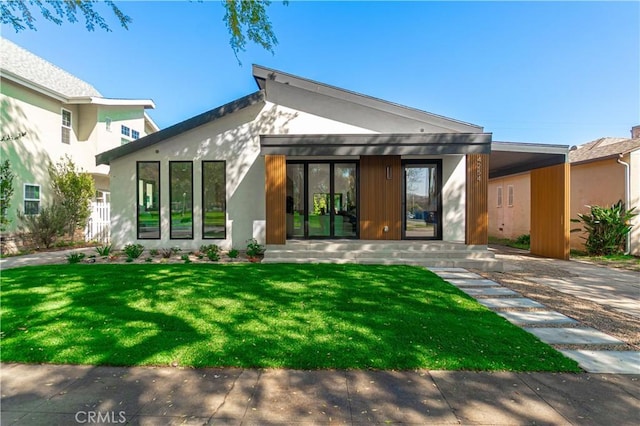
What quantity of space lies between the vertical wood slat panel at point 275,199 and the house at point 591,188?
1106 centimetres

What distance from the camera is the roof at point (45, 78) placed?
1184 centimetres

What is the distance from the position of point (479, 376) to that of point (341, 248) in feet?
20.3

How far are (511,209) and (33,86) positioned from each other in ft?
70.6

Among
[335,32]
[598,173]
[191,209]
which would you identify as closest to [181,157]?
[191,209]

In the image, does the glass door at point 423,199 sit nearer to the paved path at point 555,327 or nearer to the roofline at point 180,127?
the paved path at point 555,327

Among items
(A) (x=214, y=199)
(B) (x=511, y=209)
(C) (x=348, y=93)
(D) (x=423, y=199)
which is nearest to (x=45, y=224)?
(A) (x=214, y=199)

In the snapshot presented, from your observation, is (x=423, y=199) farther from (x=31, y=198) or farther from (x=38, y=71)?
(x=38, y=71)

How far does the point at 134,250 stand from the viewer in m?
9.52

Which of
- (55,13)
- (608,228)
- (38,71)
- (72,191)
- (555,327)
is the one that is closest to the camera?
Answer: (555,327)

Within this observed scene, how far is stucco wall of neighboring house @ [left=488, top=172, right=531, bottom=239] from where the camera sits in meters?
14.6

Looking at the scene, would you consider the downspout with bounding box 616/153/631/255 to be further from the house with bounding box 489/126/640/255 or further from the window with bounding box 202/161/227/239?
the window with bounding box 202/161/227/239

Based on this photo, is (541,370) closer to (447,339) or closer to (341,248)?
(447,339)

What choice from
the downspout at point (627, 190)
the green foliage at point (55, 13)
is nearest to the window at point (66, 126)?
the green foliage at point (55, 13)

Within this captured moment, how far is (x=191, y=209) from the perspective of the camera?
34.7 feet
